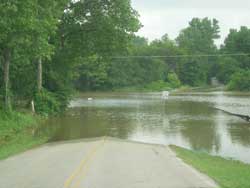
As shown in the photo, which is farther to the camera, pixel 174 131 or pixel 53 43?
pixel 53 43

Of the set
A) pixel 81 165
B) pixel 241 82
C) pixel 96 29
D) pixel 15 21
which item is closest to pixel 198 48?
pixel 241 82

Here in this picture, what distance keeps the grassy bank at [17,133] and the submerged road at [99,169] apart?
3.55 ft

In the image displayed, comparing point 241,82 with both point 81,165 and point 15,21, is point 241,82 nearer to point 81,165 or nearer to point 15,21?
point 15,21

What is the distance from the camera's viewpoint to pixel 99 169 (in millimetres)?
14453

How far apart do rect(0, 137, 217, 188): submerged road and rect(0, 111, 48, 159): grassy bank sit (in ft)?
3.55

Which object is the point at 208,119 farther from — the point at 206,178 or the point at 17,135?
the point at 206,178

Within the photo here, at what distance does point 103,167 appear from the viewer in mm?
14898

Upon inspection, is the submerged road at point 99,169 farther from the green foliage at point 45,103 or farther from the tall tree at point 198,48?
the tall tree at point 198,48

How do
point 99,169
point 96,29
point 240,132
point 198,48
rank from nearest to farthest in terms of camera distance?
point 99,169, point 240,132, point 96,29, point 198,48

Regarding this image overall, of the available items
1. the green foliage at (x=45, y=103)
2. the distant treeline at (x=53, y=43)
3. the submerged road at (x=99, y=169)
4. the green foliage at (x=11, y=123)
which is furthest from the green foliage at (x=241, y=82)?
the submerged road at (x=99, y=169)

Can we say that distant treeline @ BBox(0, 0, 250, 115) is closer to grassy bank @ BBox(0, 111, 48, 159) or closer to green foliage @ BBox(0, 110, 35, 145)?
green foliage @ BBox(0, 110, 35, 145)

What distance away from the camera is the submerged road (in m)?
11.9

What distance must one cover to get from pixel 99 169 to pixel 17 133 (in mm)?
13994

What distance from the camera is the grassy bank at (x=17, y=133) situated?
71.0 feet
